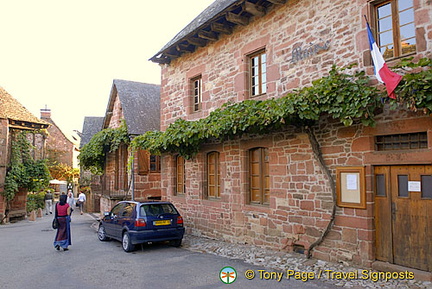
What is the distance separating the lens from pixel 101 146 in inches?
728

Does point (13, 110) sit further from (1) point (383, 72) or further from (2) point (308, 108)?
(1) point (383, 72)

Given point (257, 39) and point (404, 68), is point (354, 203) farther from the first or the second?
point (257, 39)

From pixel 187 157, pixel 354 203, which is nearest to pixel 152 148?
pixel 187 157

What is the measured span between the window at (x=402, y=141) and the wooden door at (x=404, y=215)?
368mm

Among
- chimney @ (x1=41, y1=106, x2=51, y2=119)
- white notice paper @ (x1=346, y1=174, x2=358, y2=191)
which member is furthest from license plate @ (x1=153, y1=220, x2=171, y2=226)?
chimney @ (x1=41, y1=106, x2=51, y2=119)

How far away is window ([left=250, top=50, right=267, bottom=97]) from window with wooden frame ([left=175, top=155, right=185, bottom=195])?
13.8 ft

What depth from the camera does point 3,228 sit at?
15469 millimetres

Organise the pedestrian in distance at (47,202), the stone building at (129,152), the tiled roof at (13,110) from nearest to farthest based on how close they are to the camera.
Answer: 1. the stone building at (129,152)
2. the tiled roof at (13,110)
3. the pedestrian in distance at (47,202)

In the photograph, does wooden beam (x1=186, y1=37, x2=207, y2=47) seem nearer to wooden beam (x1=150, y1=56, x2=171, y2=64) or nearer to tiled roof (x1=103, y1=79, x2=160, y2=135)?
wooden beam (x1=150, y1=56, x2=171, y2=64)

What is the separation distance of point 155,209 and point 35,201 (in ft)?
50.9

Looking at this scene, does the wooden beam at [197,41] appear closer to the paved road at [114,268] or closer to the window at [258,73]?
the window at [258,73]

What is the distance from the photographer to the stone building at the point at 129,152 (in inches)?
640

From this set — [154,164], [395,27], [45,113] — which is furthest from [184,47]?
[45,113]

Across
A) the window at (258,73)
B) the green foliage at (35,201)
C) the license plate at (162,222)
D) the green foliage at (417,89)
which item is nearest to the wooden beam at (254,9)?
the window at (258,73)
